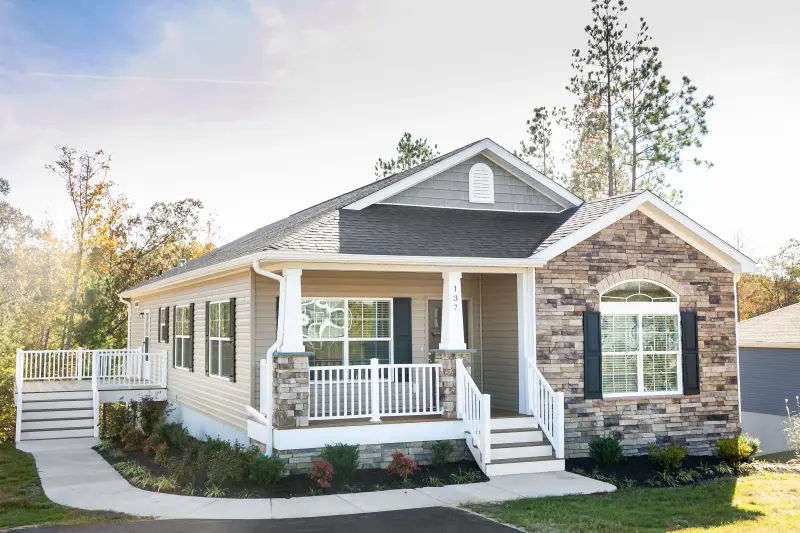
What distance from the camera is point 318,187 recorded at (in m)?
40.7

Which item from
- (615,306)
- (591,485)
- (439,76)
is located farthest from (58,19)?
(591,485)

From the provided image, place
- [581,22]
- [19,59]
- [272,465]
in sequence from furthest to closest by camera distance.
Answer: [581,22] < [19,59] < [272,465]

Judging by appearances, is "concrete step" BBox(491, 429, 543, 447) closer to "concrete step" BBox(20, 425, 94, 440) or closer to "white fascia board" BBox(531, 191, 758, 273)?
"white fascia board" BBox(531, 191, 758, 273)

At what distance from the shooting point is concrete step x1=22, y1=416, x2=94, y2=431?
1855 cm

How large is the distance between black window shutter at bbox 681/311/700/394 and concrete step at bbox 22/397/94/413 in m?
14.0

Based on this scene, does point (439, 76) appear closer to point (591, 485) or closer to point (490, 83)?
point (490, 83)

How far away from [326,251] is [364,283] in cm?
216

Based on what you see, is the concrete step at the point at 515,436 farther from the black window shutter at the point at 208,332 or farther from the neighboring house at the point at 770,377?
the neighboring house at the point at 770,377

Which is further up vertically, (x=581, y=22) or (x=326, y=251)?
(x=581, y=22)

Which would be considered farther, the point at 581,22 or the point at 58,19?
the point at 581,22

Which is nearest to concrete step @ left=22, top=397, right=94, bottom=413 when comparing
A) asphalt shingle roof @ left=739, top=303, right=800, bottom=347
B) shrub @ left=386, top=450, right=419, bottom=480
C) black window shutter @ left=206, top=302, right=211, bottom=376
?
black window shutter @ left=206, top=302, right=211, bottom=376

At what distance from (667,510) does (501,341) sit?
553cm

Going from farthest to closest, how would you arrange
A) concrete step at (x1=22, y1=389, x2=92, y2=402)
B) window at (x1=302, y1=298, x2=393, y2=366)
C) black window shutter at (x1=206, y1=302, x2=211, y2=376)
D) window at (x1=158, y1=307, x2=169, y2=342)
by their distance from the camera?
1. window at (x1=158, y1=307, x2=169, y2=342)
2. concrete step at (x1=22, y1=389, x2=92, y2=402)
3. black window shutter at (x1=206, y1=302, x2=211, y2=376)
4. window at (x1=302, y1=298, x2=393, y2=366)

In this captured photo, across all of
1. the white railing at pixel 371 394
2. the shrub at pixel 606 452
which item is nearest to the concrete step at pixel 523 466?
the shrub at pixel 606 452
